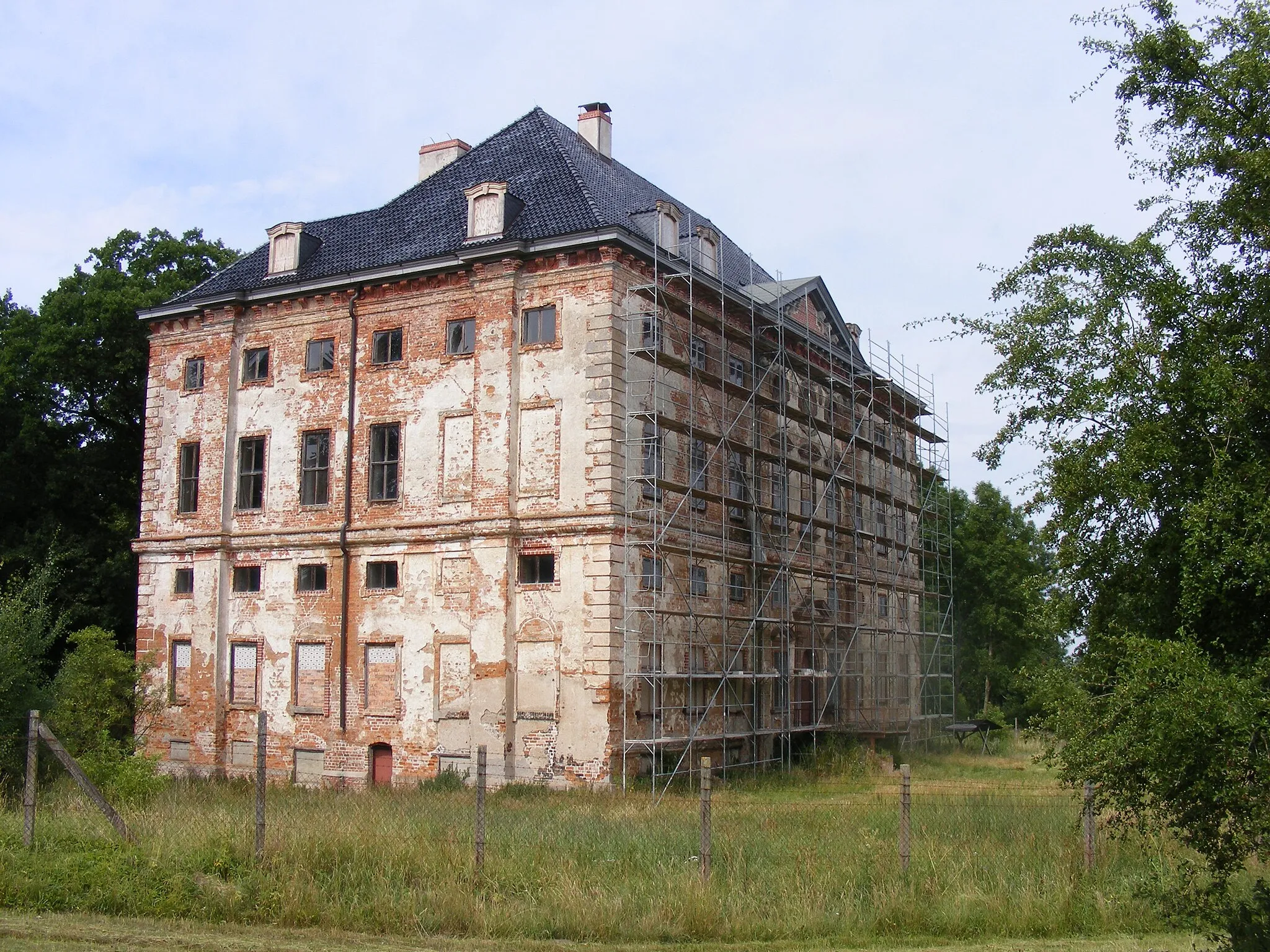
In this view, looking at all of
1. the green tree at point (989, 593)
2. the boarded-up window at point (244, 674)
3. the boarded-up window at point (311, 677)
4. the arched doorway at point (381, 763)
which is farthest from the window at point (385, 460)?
the green tree at point (989, 593)

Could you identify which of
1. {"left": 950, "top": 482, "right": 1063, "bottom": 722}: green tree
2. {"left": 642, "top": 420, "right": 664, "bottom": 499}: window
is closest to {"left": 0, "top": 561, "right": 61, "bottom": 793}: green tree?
{"left": 642, "top": 420, "right": 664, "bottom": 499}: window

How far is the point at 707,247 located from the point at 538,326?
5145 mm

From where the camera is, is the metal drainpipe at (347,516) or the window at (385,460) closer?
the metal drainpipe at (347,516)

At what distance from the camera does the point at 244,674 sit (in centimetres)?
3023

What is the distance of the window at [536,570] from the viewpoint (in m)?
26.2

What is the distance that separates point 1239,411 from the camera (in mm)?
10828

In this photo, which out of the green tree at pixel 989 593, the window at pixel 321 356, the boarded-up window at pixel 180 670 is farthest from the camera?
the green tree at pixel 989 593

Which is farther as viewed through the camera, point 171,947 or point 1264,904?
point 171,947

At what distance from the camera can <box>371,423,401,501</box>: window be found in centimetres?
2881

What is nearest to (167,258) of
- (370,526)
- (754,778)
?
(370,526)

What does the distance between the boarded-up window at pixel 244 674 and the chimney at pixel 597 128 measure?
15.8 metres

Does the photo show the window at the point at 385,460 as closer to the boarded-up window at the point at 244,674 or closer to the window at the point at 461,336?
the window at the point at 461,336

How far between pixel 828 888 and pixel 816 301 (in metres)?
24.3

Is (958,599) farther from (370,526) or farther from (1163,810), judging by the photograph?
(1163,810)
